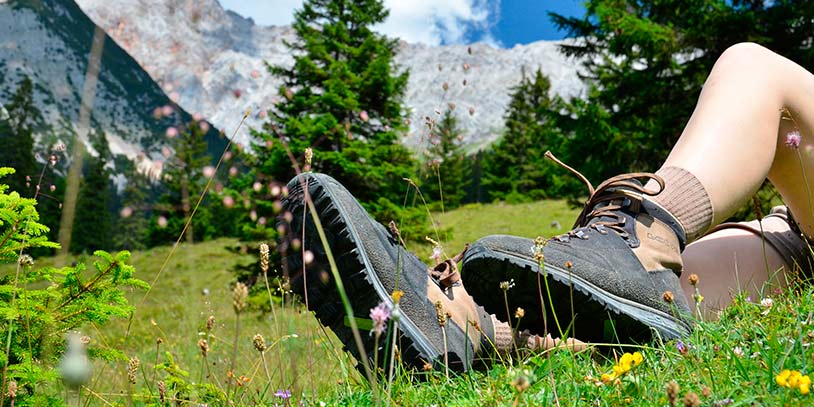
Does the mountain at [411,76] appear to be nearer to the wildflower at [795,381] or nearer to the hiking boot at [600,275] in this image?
the hiking boot at [600,275]

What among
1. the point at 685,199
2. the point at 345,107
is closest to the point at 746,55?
the point at 685,199

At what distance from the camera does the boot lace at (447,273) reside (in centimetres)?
166

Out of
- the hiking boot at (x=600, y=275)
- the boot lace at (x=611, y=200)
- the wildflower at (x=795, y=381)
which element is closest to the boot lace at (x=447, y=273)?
the hiking boot at (x=600, y=275)

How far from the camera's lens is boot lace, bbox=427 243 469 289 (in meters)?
1.66

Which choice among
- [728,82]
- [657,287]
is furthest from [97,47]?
[728,82]

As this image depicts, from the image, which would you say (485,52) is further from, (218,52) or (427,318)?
(427,318)

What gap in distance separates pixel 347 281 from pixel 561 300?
0.56 meters

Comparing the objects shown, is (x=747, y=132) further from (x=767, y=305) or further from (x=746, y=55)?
(x=767, y=305)

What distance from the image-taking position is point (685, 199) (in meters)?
1.60

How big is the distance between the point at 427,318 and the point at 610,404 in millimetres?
615

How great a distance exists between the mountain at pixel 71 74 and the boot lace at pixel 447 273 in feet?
225

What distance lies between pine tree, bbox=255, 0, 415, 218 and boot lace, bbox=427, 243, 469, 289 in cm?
940

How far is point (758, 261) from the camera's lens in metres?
1.97

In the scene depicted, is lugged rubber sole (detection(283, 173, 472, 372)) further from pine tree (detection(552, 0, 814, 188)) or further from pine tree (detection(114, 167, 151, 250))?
pine tree (detection(114, 167, 151, 250))
